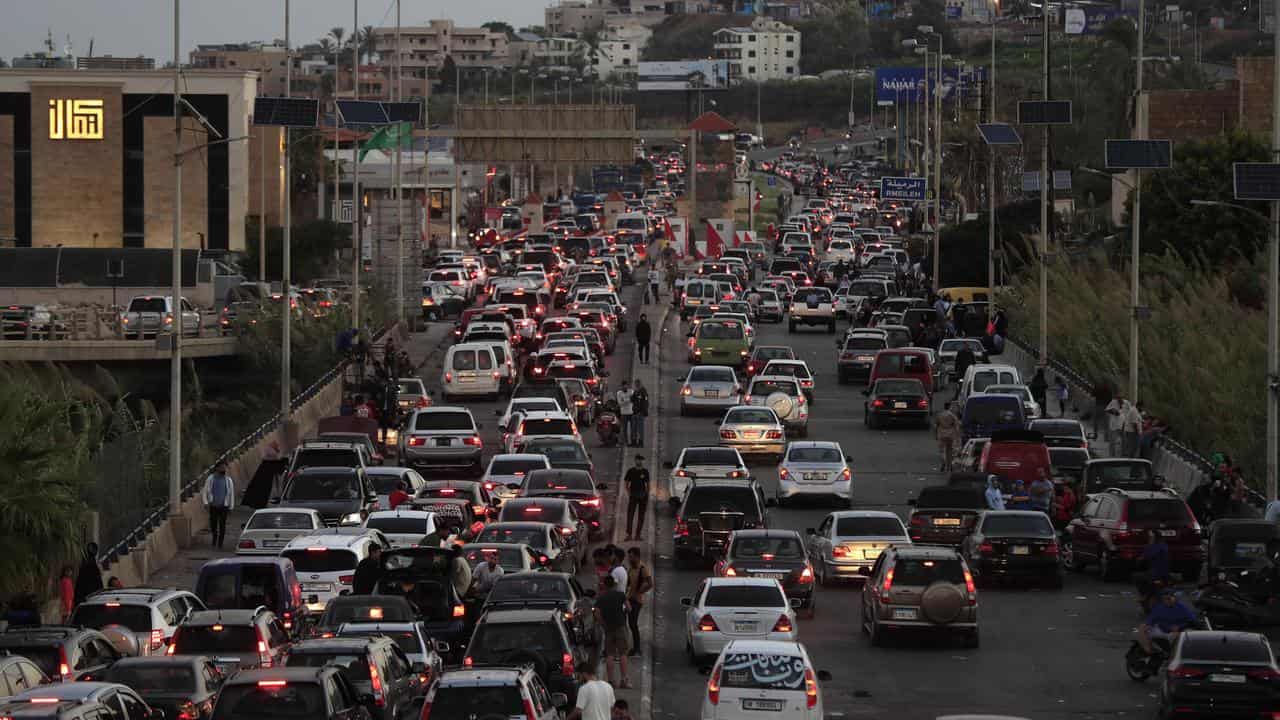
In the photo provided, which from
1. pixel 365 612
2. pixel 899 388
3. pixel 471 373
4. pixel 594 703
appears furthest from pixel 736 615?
pixel 471 373

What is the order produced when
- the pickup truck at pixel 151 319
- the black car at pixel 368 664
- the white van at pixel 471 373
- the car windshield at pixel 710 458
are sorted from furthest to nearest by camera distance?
the pickup truck at pixel 151 319, the white van at pixel 471 373, the car windshield at pixel 710 458, the black car at pixel 368 664

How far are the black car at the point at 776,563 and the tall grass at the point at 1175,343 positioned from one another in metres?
15.9

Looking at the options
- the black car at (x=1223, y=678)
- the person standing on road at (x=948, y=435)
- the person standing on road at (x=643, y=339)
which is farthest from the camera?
the person standing on road at (x=643, y=339)

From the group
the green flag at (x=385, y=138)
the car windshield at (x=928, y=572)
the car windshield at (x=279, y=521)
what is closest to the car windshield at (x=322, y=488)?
the car windshield at (x=279, y=521)

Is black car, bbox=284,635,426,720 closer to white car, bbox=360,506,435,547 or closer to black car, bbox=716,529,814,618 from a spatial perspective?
black car, bbox=716,529,814,618

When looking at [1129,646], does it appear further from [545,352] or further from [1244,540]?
[545,352]

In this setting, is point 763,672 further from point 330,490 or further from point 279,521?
point 330,490

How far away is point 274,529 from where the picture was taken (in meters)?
33.6

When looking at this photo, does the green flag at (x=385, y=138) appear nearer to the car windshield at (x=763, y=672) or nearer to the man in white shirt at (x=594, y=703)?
the car windshield at (x=763, y=672)

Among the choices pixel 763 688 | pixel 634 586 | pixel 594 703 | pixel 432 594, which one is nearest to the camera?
pixel 594 703

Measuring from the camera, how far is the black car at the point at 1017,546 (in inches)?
1324

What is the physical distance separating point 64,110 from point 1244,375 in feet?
220

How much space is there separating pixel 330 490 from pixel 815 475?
9450 millimetres

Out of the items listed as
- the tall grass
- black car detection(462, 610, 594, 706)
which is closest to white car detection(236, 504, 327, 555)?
black car detection(462, 610, 594, 706)
